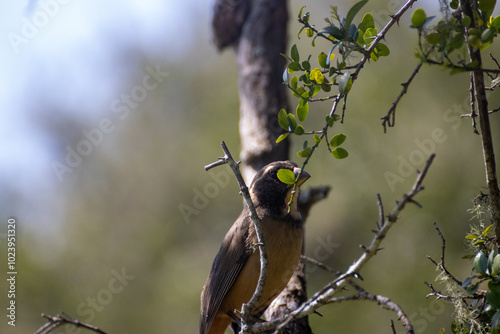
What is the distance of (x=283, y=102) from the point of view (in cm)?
496

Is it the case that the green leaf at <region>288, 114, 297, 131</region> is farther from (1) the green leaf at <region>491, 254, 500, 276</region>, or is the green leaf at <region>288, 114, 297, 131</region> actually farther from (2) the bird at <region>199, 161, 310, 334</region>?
(1) the green leaf at <region>491, 254, 500, 276</region>

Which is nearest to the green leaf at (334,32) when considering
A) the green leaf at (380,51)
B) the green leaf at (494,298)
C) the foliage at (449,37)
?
the green leaf at (380,51)

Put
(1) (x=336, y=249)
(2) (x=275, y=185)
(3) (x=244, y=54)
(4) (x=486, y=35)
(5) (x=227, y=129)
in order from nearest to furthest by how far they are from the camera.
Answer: (4) (x=486, y=35), (2) (x=275, y=185), (3) (x=244, y=54), (1) (x=336, y=249), (5) (x=227, y=129)

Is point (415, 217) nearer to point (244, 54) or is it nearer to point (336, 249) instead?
point (336, 249)

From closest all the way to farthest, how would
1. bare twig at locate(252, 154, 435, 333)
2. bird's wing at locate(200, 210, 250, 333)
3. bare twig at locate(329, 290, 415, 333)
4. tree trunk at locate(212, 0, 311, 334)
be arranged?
bare twig at locate(252, 154, 435, 333), bare twig at locate(329, 290, 415, 333), bird's wing at locate(200, 210, 250, 333), tree trunk at locate(212, 0, 311, 334)

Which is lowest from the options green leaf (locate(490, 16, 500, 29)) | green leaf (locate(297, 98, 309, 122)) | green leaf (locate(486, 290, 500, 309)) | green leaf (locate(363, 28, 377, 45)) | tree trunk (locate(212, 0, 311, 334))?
green leaf (locate(486, 290, 500, 309))

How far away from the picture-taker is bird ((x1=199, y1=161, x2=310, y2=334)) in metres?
3.63

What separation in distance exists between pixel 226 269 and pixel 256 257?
273 mm

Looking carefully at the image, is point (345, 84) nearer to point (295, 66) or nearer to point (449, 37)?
point (295, 66)

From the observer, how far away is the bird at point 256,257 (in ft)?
11.9

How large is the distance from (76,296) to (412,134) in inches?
215

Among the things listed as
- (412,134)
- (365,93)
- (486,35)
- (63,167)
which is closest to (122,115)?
(63,167)

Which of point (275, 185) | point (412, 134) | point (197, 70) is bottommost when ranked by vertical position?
point (275, 185)

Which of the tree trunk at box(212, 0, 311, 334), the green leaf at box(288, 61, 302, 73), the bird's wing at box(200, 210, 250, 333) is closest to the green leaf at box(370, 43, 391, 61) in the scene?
the green leaf at box(288, 61, 302, 73)
